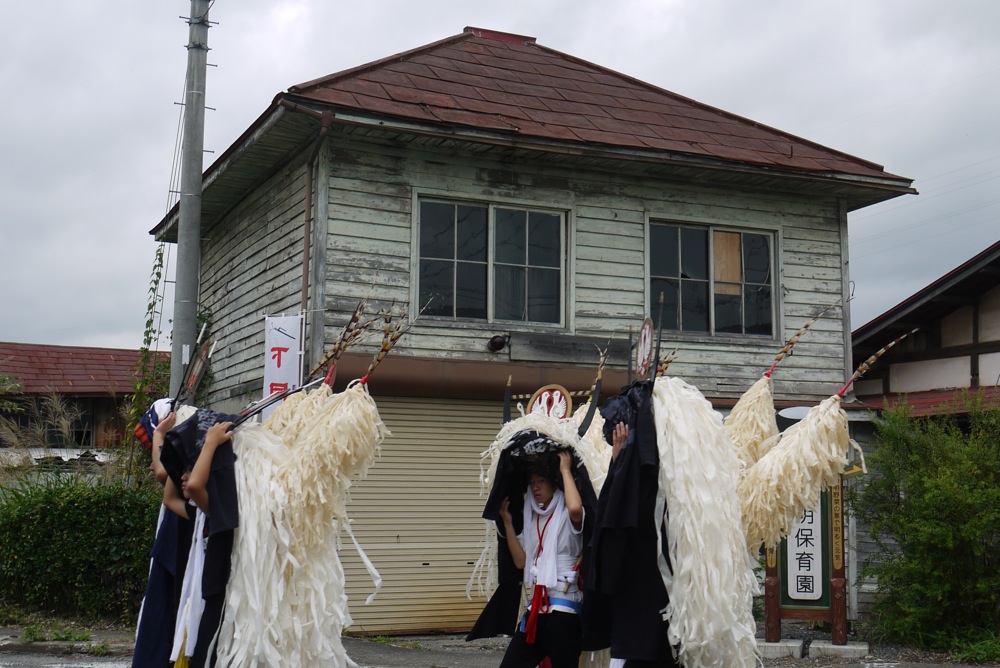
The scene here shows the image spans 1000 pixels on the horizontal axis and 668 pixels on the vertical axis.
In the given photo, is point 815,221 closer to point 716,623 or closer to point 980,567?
point 980,567

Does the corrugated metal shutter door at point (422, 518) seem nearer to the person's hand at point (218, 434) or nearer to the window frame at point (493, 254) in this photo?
the window frame at point (493, 254)

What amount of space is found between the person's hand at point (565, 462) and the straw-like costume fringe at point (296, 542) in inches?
44.2

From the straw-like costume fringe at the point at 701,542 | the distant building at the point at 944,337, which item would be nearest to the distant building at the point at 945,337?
the distant building at the point at 944,337

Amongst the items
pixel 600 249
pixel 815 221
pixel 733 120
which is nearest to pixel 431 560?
pixel 600 249

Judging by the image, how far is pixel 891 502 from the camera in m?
10.1

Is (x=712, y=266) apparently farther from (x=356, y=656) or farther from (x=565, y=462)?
(x=565, y=462)

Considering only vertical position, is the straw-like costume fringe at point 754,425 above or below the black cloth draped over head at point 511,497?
above

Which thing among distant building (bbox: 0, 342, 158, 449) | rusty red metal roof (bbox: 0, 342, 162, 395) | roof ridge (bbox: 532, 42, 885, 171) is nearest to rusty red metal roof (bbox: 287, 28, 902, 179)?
roof ridge (bbox: 532, 42, 885, 171)

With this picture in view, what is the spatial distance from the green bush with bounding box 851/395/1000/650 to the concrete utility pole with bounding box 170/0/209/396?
6.95 metres

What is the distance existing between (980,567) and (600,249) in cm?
496

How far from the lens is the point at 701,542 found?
456 cm

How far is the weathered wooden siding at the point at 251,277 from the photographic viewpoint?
36.5 ft


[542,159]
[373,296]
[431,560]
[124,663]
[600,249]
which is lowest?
[124,663]

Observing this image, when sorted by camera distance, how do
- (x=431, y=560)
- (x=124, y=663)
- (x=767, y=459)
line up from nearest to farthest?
1. (x=767, y=459)
2. (x=124, y=663)
3. (x=431, y=560)
